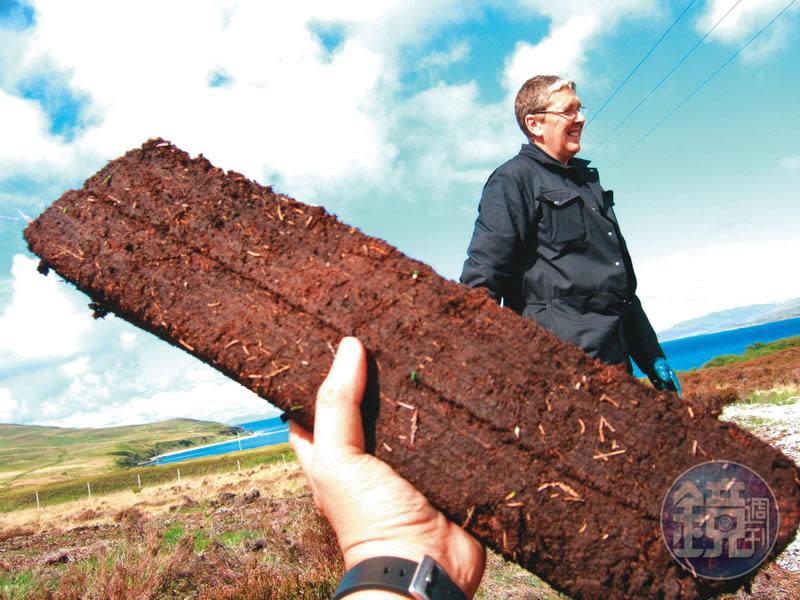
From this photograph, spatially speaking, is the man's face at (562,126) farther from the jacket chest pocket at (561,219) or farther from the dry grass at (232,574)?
the dry grass at (232,574)

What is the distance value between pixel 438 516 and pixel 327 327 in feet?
2.42

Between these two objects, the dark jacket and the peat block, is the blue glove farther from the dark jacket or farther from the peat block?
the peat block

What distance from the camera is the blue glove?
3.01 meters

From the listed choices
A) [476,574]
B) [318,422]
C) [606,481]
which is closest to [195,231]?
[318,422]

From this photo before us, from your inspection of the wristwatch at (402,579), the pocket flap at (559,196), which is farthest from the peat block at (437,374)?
the pocket flap at (559,196)

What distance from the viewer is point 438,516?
1.64 metres

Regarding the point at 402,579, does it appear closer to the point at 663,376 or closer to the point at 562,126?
the point at 663,376

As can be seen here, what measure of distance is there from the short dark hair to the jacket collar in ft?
0.66

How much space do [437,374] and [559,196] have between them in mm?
1629

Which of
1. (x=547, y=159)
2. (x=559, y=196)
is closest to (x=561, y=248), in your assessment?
(x=559, y=196)

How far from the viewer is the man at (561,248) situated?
275 centimetres

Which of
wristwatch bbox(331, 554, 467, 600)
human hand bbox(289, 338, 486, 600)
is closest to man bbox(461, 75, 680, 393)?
human hand bbox(289, 338, 486, 600)

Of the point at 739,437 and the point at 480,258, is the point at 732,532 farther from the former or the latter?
the point at 480,258

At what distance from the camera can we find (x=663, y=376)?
301 centimetres
